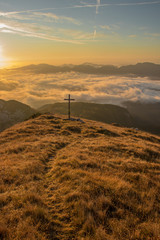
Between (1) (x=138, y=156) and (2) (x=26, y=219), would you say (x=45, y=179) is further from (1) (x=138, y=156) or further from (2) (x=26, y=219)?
(1) (x=138, y=156)

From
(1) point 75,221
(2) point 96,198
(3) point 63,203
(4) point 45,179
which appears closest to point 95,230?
(1) point 75,221

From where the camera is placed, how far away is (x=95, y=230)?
433 centimetres

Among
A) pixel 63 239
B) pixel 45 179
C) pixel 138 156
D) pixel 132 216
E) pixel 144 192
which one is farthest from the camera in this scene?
pixel 138 156

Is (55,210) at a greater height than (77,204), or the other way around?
(77,204)

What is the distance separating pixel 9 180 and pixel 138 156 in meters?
11.8

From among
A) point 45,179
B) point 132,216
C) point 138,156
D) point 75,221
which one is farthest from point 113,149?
point 75,221

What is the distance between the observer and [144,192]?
6.54m

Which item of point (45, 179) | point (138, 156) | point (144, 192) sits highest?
point (144, 192)

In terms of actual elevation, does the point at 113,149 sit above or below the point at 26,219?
below

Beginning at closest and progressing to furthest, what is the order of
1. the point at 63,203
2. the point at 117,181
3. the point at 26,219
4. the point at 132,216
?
the point at 26,219 < the point at 132,216 < the point at 63,203 < the point at 117,181

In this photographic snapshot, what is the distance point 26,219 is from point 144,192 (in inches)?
215

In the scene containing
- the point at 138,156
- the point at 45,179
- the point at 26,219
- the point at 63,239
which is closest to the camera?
the point at 63,239

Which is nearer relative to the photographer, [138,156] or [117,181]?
[117,181]

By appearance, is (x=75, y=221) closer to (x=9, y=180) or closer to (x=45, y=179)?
(x=45, y=179)
